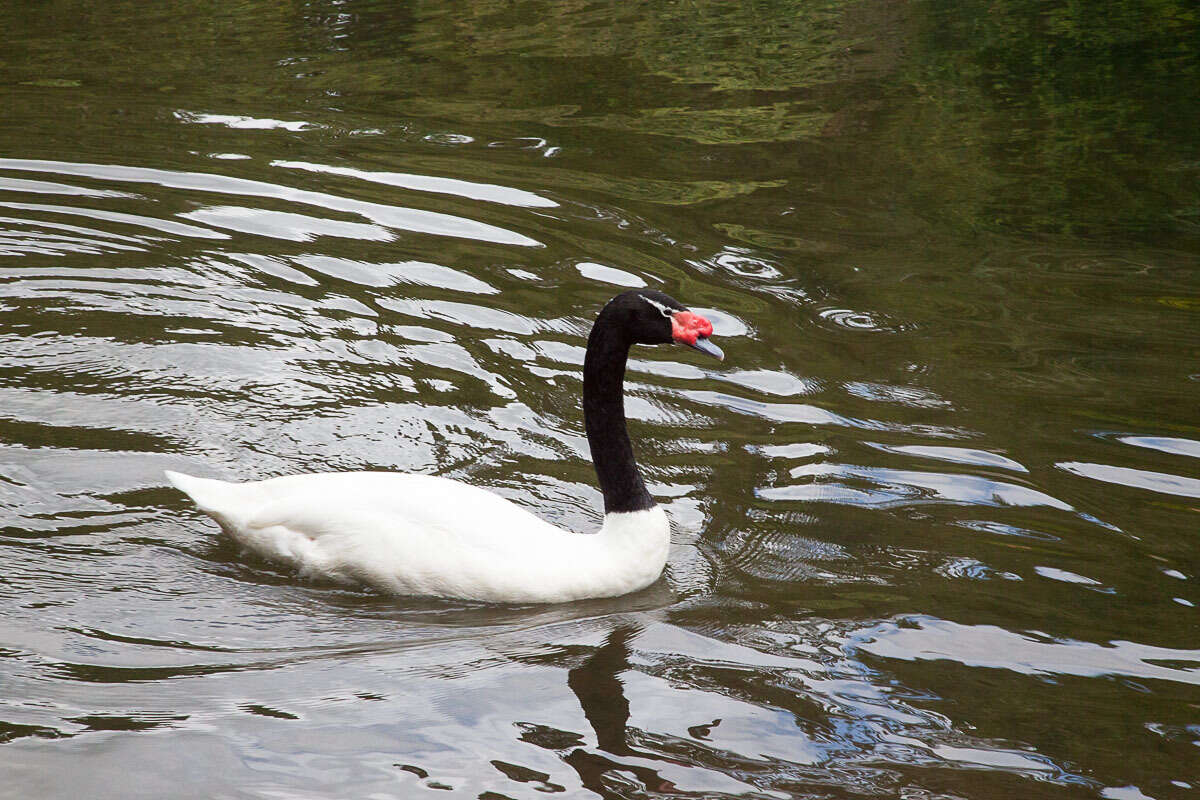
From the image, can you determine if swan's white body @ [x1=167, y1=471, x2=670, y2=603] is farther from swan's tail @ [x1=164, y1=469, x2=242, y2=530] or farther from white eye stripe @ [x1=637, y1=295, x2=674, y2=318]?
white eye stripe @ [x1=637, y1=295, x2=674, y2=318]

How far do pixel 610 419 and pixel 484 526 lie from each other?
2.48 feet

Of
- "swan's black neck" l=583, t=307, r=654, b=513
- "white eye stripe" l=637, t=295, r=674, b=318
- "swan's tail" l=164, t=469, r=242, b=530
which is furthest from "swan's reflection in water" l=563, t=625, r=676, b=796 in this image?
"swan's tail" l=164, t=469, r=242, b=530

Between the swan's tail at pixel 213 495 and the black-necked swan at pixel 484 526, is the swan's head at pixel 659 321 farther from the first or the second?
the swan's tail at pixel 213 495

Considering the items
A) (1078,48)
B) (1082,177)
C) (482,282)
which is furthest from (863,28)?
(482,282)

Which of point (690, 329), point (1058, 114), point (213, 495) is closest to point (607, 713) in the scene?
point (690, 329)

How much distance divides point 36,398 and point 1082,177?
8719mm

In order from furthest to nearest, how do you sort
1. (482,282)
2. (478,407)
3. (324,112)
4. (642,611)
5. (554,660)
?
1. (324,112)
2. (482,282)
3. (478,407)
4. (642,611)
5. (554,660)

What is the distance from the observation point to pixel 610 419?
19.4 feet

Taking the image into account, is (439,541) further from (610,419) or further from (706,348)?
(706,348)

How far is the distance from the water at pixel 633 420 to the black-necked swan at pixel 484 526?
119 millimetres

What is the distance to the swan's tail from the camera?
19.4ft

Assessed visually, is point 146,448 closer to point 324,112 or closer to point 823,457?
point 823,457

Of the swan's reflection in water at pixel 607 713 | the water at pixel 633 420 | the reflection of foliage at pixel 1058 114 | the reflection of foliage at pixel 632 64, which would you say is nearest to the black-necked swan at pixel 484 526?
the water at pixel 633 420

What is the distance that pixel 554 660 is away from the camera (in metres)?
5.18
